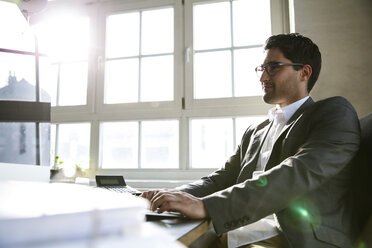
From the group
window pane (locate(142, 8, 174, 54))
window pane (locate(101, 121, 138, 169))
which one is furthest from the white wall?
window pane (locate(101, 121, 138, 169))

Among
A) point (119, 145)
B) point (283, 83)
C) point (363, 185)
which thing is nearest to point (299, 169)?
point (363, 185)

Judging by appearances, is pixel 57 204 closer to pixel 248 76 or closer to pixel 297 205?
pixel 297 205

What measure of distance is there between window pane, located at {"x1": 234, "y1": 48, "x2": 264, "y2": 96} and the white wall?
388 millimetres

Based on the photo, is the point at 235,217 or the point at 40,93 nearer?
the point at 40,93

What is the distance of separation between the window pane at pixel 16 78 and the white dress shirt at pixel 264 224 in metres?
1.00

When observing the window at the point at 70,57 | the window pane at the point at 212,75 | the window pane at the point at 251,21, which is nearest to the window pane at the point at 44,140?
the window pane at the point at 212,75

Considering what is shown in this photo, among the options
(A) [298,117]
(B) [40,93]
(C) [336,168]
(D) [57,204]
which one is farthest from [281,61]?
(D) [57,204]

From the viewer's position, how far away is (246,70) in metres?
2.42

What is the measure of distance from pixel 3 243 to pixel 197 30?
2587 mm

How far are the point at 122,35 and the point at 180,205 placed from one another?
219 centimetres

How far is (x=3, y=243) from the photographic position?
10 centimetres

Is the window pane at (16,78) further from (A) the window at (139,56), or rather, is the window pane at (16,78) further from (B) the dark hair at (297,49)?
(A) the window at (139,56)

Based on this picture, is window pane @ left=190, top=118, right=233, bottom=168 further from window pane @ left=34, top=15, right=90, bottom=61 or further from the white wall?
window pane @ left=34, top=15, right=90, bottom=61

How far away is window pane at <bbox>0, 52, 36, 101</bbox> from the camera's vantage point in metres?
0.30
